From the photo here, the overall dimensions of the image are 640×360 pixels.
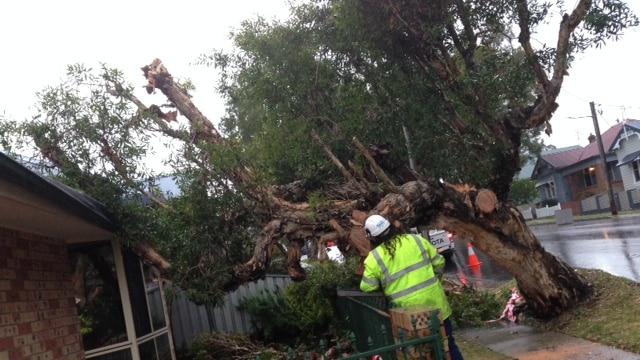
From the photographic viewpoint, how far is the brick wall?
5.42m

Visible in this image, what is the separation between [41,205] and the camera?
4.99m

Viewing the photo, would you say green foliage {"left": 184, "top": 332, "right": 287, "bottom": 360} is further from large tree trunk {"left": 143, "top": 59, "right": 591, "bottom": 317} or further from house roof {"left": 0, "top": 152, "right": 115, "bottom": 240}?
house roof {"left": 0, "top": 152, "right": 115, "bottom": 240}

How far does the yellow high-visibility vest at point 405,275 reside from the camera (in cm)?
529

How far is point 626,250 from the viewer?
649 inches

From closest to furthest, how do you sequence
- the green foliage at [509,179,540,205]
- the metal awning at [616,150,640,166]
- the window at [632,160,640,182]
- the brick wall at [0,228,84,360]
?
the brick wall at [0,228,84,360] < the green foliage at [509,179,540,205] < the metal awning at [616,150,640,166] < the window at [632,160,640,182]

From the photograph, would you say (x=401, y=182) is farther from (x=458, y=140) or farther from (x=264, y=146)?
(x=264, y=146)

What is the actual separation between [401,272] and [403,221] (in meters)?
2.38

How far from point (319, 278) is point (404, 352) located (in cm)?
707

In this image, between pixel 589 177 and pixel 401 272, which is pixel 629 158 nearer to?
pixel 589 177

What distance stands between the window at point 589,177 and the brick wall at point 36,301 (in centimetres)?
4687

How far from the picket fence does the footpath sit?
3963 millimetres

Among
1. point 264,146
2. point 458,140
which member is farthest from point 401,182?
point 264,146

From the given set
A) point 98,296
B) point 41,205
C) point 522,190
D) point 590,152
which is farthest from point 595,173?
point 41,205

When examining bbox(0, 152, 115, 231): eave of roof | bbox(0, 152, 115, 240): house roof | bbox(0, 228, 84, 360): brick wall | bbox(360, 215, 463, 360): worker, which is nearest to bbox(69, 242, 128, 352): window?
bbox(0, 228, 84, 360): brick wall
